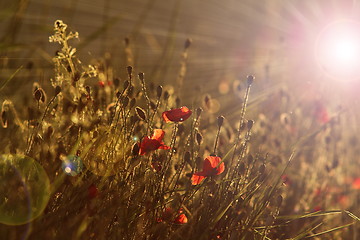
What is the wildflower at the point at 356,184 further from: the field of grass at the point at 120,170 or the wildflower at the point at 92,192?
the wildflower at the point at 92,192

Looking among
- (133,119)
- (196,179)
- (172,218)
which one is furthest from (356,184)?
(133,119)

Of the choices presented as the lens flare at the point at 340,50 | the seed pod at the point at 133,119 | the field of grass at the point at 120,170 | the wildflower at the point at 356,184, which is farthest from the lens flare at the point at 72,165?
the lens flare at the point at 340,50

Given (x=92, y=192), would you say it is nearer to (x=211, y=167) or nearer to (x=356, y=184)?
(x=211, y=167)

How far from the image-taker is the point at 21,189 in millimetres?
1281

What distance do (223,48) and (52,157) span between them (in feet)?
19.1

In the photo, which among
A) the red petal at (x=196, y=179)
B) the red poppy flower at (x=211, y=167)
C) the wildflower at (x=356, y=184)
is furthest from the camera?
the wildflower at (x=356, y=184)

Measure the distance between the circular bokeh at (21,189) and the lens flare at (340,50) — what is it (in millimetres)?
2735

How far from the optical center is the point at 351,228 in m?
1.97

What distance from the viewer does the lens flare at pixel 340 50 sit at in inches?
159

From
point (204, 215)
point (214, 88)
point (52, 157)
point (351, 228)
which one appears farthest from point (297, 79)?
point (52, 157)

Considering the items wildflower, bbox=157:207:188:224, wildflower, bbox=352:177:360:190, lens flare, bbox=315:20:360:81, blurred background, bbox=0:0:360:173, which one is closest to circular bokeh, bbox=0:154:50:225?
blurred background, bbox=0:0:360:173

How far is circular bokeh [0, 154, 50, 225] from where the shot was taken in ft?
4.24

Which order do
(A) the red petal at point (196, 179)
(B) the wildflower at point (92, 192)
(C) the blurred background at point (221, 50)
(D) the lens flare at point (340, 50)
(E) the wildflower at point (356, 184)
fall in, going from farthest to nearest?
(D) the lens flare at point (340, 50)
(E) the wildflower at point (356, 184)
(C) the blurred background at point (221, 50)
(A) the red petal at point (196, 179)
(B) the wildflower at point (92, 192)

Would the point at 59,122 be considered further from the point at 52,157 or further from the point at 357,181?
the point at 357,181
